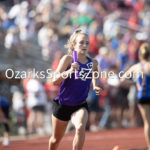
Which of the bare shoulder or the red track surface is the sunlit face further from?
the red track surface

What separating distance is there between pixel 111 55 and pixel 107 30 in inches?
72.8

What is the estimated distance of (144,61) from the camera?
27.0 ft

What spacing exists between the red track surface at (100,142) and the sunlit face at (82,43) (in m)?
3.70

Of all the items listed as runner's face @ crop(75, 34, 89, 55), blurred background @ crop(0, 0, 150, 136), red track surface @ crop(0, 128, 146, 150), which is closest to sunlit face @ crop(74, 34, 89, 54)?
runner's face @ crop(75, 34, 89, 55)

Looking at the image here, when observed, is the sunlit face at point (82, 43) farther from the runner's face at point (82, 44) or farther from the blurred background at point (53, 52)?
the blurred background at point (53, 52)

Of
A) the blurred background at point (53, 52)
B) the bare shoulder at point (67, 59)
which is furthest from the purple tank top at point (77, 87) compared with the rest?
the blurred background at point (53, 52)

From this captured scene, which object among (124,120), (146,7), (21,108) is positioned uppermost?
(146,7)

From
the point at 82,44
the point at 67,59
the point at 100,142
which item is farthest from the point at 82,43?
the point at 100,142

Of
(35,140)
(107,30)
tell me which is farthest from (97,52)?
(35,140)

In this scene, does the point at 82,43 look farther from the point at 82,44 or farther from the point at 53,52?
the point at 53,52

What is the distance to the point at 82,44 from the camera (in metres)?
6.47

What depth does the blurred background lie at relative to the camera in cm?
1302

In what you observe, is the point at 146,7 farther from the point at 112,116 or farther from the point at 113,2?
the point at 112,116

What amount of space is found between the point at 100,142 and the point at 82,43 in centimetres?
520
